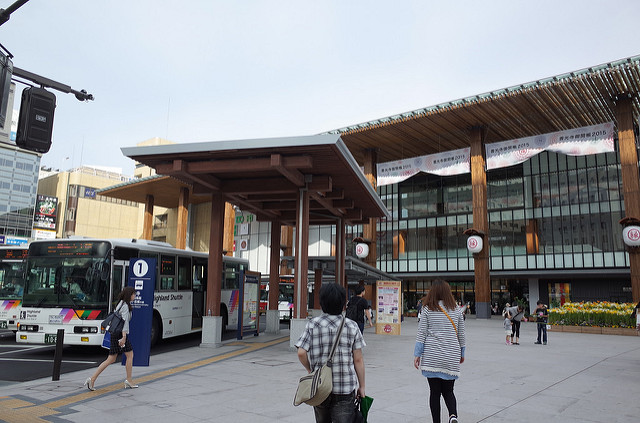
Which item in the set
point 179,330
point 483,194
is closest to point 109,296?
point 179,330

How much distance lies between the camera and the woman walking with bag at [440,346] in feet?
16.0

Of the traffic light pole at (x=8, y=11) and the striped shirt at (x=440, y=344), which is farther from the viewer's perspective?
the traffic light pole at (x=8, y=11)

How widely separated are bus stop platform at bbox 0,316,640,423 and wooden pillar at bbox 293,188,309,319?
6.69 ft

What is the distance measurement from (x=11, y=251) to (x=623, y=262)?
3562cm

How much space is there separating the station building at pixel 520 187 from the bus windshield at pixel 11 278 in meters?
16.9

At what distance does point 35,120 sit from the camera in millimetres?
6867

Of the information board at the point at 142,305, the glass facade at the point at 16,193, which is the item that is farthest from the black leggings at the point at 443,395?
the glass facade at the point at 16,193

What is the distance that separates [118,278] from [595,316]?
21.5 m

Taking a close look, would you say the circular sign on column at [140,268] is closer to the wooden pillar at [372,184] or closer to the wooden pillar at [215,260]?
the wooden pillar at [215,260]

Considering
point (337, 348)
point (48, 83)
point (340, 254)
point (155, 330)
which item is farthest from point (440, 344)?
point (340, 254)

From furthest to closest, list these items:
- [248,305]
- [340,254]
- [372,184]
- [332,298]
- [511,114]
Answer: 1. [372,184]
2. [511,114]
3. [340,254]
4. [248,305]
5. [332,298]

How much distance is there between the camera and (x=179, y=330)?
1525 centimetres

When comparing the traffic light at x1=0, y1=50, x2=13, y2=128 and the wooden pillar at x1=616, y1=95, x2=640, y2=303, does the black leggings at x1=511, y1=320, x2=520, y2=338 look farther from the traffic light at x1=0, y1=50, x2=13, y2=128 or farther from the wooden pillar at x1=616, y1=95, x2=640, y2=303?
the wooden pillar at x1=616, y1=95, x2=640, y2=303

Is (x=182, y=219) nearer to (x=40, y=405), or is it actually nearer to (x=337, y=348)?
(x=40, y=405)
